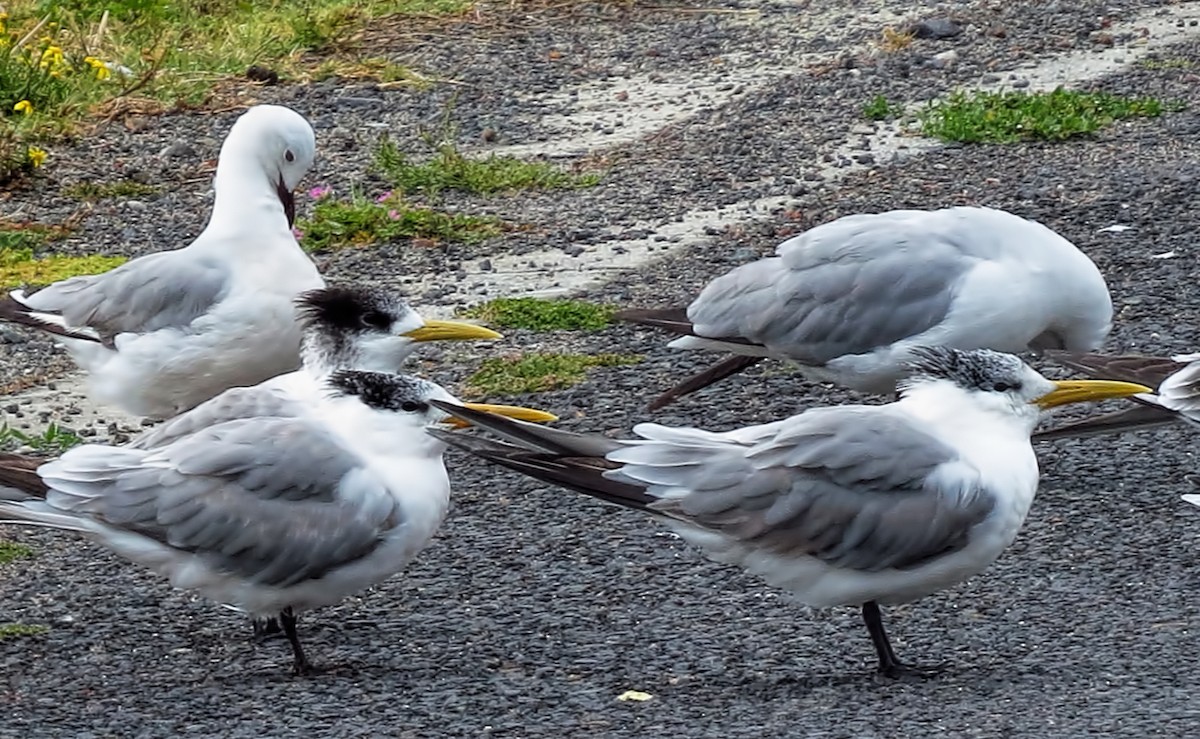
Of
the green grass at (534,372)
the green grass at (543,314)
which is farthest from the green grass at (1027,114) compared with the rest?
the green grass at (534,372)

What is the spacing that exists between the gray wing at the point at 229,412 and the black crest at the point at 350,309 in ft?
1.56

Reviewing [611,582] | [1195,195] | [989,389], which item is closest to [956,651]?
[989,389]

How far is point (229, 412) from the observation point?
17.9 feet

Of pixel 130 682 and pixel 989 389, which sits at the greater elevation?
pixel 989 389

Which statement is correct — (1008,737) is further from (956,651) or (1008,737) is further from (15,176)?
(15,176)

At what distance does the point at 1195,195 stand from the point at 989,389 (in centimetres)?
425

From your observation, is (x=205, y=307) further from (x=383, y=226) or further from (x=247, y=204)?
(x=383, y=226)

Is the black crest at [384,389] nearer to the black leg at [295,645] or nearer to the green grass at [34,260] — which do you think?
the black leg at [295,645]

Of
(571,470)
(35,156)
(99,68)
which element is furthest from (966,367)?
(99,68)

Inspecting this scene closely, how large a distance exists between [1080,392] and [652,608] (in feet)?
4.02

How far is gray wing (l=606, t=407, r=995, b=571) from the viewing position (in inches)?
200

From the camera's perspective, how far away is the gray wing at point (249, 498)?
17.0 feet

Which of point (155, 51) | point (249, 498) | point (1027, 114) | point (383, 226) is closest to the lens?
point (249, 498)

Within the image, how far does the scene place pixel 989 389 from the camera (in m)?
5.27
